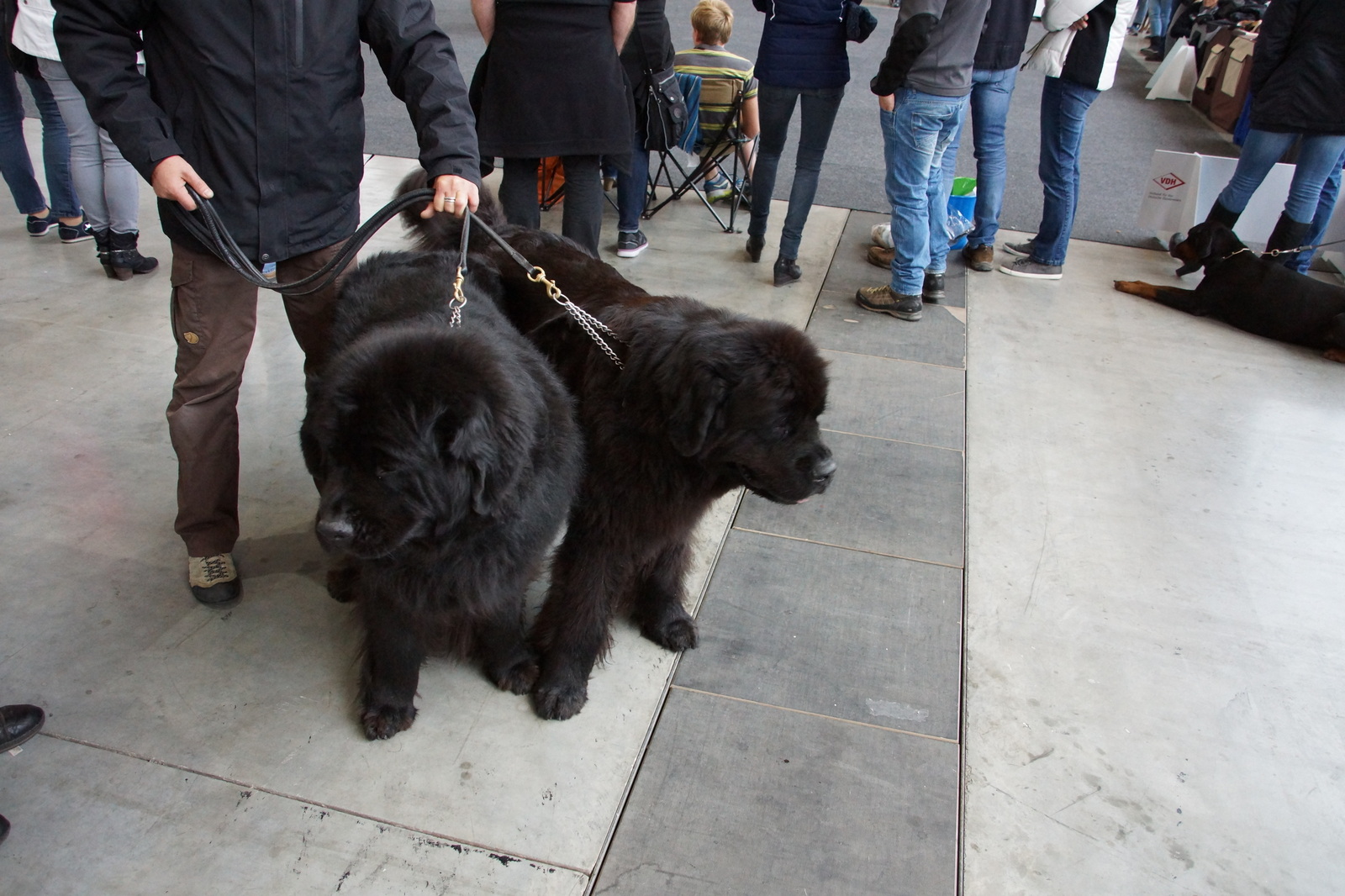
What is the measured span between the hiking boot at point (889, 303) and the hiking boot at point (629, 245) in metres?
1.48

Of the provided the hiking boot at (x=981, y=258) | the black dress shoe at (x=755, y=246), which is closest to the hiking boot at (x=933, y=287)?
the hiking boot at (x=981, y=258)

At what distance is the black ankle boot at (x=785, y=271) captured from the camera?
5320 millimetres

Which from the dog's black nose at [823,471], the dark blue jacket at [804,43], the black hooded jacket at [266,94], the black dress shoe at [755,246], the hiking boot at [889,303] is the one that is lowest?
the hiking boot at [889,303]

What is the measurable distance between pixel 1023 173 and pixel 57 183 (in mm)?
7433

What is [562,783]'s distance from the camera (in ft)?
7.34

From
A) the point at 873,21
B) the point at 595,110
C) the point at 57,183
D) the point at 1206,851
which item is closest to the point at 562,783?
the point at 1206,851

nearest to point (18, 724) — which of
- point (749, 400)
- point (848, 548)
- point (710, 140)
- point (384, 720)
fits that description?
point (384, 720)

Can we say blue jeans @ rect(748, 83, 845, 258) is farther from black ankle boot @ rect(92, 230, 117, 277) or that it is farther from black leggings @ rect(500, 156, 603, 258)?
black ankle boot @ rect(92, 230, 117, 277)

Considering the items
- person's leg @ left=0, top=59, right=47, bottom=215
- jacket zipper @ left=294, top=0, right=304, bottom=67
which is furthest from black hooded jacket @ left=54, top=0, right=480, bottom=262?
person's leg @ left=0, top=59, right=47, bottom=215

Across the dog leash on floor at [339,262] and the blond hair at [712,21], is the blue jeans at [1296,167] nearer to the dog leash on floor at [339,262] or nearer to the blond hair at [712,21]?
the blond hair at [712,21]

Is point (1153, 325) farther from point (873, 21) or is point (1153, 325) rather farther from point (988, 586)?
point (988, 586)

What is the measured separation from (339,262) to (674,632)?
150 centimetres

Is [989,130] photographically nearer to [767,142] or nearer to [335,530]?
[767,142]

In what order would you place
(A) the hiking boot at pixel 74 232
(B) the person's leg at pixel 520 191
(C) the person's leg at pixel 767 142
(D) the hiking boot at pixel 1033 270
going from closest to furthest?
(B) the person's leg at pixel 520 191 < (C) the person's leg at pixel 767 142 < (A) the hiking boot at pixel 74 232 < (D) the hiking boot at pixel 1033 270
